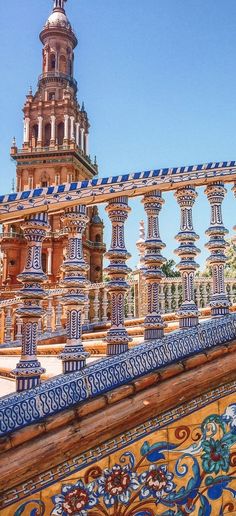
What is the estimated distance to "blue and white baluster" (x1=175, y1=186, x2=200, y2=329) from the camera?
284 cm

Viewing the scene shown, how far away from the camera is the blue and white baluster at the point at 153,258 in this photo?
2.82 meters

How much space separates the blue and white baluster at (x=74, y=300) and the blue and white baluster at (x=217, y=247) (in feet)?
3.28

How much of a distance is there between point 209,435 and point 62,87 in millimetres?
41382

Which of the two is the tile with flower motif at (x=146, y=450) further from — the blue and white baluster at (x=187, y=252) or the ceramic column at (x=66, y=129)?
the ceramic column at (x=66, y=129)

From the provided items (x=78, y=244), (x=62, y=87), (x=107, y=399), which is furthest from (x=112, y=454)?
(x=62, y=87)

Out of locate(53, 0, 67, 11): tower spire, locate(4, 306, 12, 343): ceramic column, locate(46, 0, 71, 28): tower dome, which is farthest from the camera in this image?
locate(53, 0, 67, 11): tower spire

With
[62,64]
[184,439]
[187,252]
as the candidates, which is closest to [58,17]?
[62,64]

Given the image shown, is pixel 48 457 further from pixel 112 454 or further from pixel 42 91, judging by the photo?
pixel 42 91

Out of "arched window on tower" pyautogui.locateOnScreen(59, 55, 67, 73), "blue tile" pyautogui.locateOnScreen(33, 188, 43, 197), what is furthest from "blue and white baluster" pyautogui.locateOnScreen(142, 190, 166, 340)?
"arched window on tower" pyautogui.locateOnScreen(59, 55, 67, 73)

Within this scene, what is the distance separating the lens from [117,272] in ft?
8.66

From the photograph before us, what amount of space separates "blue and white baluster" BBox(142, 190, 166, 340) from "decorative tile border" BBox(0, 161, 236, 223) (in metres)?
0.10

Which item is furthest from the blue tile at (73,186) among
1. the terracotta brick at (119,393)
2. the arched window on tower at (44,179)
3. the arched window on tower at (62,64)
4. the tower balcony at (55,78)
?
the arched window on tower at (62,64)

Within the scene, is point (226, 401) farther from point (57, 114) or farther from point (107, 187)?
point (57, 114)

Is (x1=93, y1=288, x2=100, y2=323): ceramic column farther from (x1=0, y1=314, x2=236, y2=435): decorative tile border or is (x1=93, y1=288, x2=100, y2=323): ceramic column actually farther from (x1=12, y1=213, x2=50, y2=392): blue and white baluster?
(x1=12, y1=213, x2=50, y2=392): blue and white baluster
